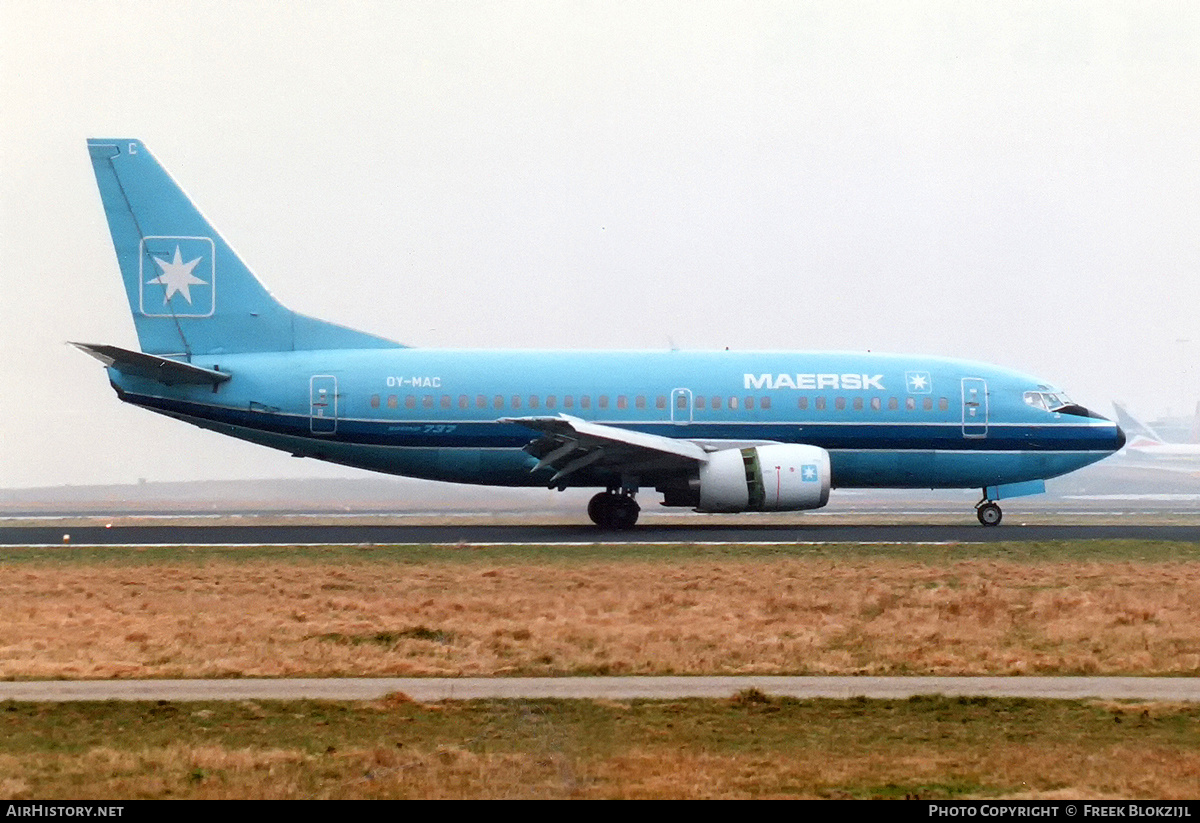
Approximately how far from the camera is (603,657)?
17547 millimetres

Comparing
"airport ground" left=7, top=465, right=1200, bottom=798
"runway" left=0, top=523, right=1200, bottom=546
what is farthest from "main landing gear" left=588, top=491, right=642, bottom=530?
"airport ground" left=7, top=465, right=1200, bottom=798

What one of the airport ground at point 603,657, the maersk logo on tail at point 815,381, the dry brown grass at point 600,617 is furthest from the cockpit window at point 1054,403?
the dry brown grass at point 600,617

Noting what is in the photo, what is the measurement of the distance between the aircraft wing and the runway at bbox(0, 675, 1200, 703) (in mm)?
18287

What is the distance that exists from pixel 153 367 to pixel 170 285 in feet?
9.87

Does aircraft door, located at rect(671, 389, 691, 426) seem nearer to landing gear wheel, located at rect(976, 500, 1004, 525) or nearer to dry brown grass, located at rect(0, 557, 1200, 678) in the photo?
landing gear wheel, located at rect(976, 500, 1004, 525)

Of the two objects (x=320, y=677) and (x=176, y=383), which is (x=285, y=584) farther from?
(x=176, y=383)

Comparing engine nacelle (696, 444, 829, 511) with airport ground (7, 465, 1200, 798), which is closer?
airport ground (7, 465, 1200, 798)

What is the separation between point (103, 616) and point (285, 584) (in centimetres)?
402

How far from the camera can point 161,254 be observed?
38.2m

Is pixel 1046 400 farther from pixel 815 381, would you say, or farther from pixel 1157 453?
A: pixel 1157 453

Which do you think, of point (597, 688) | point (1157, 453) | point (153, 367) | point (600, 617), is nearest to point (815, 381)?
point (153, 367)

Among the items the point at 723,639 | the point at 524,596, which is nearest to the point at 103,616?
the point at 524,596

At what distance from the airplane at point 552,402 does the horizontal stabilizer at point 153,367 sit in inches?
2.1

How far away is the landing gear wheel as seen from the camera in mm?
39688
